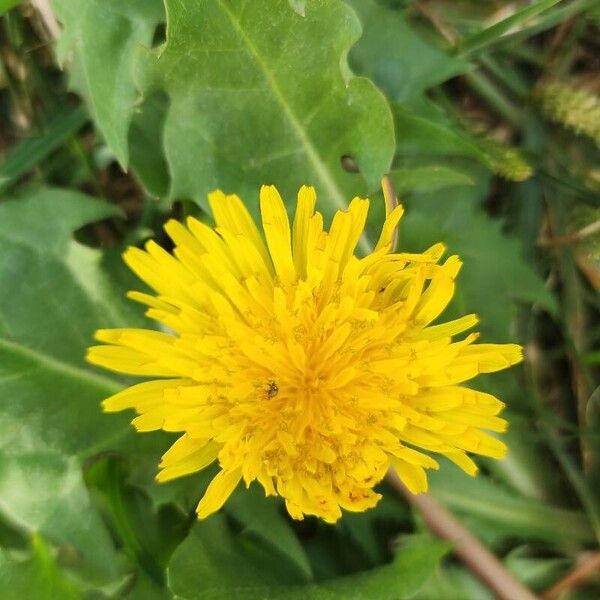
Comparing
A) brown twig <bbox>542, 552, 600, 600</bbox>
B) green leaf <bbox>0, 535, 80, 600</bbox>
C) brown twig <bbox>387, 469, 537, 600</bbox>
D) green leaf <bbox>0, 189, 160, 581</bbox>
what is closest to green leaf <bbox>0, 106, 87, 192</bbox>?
green leaf <bbox>0, 189, 160, 581</bbox>

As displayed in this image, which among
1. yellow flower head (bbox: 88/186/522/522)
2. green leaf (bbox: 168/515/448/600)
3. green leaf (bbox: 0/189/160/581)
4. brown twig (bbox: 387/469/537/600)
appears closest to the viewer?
yellow flower head (bbox: 88/186/522/522)

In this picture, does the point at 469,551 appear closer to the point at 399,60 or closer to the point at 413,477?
the point at 413,477

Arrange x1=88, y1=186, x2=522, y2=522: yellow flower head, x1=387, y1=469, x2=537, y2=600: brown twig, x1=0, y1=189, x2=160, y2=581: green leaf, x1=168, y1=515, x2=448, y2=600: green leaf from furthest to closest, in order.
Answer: x1=387, y1=469, x2=537, y2=600: brown twig, x1=0, y1=189, x2=160, y2=581: green leaf, x1=168, y1=515, x2=448, y2=600: green leaf, x1=88, y1=186, x2=522, y2=522: yellow flower head

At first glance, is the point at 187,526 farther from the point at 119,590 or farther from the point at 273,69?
the point at 273,69

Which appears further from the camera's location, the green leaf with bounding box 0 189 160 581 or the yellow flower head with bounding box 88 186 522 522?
the green leaf with bounding box 0 189 160 581

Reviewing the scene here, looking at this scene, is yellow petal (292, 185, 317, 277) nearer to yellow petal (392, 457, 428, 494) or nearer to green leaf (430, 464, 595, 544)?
yellow petal (392, 457, 428, 494)

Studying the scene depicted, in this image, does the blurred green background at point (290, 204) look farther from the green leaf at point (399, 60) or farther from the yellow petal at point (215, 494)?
the yellow petal at point (215, 494)
